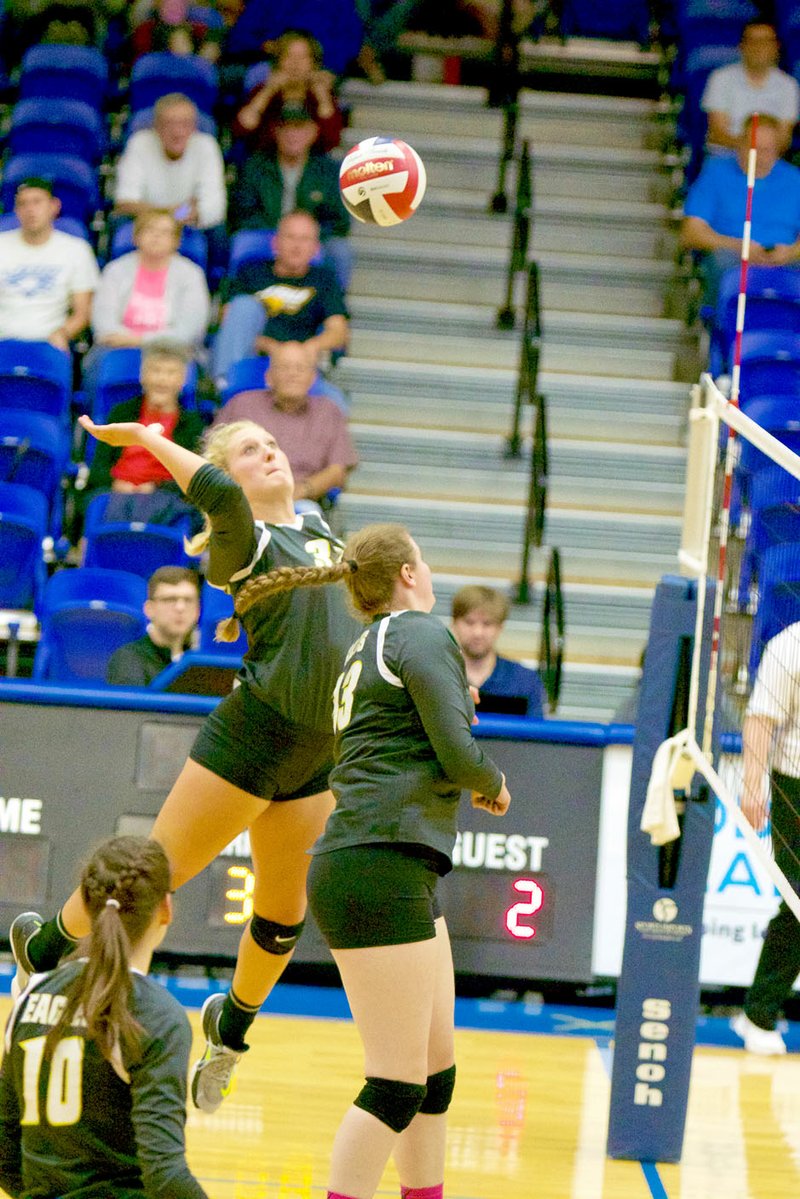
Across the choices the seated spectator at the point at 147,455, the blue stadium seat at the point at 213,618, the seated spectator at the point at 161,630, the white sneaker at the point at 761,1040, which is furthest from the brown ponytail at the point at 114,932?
the seated spectator at the point at 147,455

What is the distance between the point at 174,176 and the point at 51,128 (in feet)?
3.47

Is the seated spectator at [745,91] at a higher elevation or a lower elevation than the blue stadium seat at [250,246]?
higher

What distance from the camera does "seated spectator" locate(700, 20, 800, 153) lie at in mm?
10758

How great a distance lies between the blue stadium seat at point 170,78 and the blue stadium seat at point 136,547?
4003 mm

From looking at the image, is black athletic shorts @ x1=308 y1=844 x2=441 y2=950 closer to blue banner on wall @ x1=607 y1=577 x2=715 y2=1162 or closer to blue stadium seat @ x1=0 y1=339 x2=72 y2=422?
blue banner on wall @ x1=607 y1=577 x2=715 y2=1162

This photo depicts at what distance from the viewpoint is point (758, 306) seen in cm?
980

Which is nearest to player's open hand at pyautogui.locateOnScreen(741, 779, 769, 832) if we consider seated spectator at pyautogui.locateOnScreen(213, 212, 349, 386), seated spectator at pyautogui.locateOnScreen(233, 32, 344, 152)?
seated spectator at pyautogui.locateOnScreen(213, 212, 349, 386)

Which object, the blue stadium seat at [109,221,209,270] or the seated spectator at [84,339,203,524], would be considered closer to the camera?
the seated spectator at [84,339,203,524]

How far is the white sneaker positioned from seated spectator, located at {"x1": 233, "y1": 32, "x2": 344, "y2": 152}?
6.38 meters

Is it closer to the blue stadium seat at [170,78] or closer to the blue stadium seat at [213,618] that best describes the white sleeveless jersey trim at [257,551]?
the blue stadium seat at [213,618]

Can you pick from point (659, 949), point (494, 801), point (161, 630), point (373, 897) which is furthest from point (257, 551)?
point (161, 630)

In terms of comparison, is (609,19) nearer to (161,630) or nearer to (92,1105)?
(161,630)

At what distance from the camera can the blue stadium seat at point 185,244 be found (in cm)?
1027

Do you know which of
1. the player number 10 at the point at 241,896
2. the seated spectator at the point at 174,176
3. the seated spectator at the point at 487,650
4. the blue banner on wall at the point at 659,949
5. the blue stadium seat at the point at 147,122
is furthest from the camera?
the blue stadium seat at the point at 147,122
